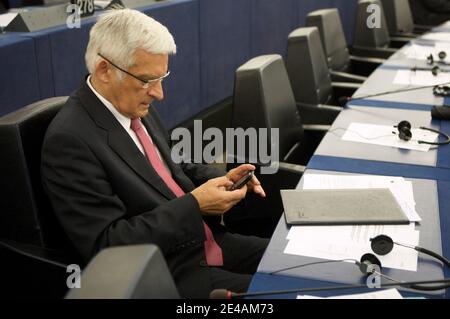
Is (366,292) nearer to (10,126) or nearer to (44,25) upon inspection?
(10,126)

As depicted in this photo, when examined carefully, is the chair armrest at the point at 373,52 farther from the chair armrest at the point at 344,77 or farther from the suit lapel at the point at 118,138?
the suit lapel at the point at 118,138

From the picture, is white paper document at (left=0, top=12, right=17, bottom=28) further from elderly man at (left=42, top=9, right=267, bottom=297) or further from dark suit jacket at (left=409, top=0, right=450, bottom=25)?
dark suit jacket at (left=409, top=0, right=450, bottom=25)

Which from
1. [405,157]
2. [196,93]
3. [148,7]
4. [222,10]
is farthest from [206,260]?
[222,10]

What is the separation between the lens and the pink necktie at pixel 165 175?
1.75 metres

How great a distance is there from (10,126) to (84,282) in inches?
33.0

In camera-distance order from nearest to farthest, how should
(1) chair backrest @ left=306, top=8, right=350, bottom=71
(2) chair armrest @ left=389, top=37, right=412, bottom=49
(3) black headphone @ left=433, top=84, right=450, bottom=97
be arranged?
(3) black headphone @ left=433, top=84, right=450, bottom=97 < (1) chair backrest @ left=306, top=8, right=350, bottom=71 < (2) chair armrest @ left=389, top=37, right=412, bottom=49

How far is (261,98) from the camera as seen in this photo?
91.4 inches

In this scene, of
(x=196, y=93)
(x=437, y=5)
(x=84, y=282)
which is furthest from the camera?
(x=437, y=5)

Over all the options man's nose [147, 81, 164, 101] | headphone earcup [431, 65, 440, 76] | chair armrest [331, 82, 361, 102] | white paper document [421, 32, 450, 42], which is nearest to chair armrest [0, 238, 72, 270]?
man's nose [147, 81, 164, 101]

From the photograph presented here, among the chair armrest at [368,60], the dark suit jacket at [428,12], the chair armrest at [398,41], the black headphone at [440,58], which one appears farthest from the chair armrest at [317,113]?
the dark suit jacket at [428,12]

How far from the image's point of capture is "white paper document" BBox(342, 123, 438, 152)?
2189 millimetres

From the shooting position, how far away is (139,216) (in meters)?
1.57

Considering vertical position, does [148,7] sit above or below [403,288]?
above

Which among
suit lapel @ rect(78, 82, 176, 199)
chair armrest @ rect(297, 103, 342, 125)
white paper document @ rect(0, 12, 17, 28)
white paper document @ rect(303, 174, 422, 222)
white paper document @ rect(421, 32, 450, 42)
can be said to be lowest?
chair armrest @ rect(297, 103, 342, 125)
